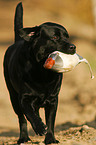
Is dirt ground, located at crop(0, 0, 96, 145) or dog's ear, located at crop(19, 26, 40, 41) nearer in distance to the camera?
dog's ear, located at crop(19, 26, 40, 41)

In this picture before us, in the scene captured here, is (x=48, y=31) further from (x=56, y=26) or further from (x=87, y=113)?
(x=87, y=113)

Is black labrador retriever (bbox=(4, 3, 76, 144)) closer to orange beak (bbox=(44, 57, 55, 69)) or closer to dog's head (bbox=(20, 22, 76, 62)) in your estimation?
dog's head (bbox=(20, 22, 76, 62))

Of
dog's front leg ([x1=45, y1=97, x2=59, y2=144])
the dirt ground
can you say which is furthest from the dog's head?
the dirt ground

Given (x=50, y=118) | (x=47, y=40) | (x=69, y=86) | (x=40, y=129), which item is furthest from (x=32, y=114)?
(x=69, y=86)

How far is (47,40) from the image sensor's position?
11.5 feet

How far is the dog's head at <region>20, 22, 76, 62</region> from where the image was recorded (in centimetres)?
342

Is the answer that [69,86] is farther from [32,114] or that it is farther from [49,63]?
[49,63]

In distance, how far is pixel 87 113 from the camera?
7.11 metres

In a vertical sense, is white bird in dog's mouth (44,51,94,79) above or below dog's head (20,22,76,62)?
below

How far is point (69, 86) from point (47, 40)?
6060 mm

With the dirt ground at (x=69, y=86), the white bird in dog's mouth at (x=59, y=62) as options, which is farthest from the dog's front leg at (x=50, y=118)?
the white bird in dog's mouth at (x=59, y=62)

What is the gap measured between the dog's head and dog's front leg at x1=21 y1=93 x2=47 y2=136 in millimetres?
496

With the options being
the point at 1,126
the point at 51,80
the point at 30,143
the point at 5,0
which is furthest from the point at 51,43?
the point at 5,0

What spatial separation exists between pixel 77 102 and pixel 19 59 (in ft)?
15.4
